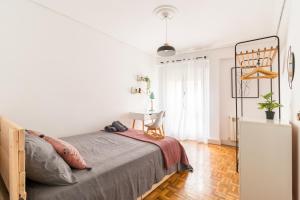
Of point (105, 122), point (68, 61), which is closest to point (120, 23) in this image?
point (68, 61)

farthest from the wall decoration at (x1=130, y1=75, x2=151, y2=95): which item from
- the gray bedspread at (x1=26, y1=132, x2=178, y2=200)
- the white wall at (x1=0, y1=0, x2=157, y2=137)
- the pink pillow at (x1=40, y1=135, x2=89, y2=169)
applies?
the pink pillow at (x1=40, y1=135, x2=89, y2=169)

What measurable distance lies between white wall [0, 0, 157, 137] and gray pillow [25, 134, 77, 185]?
1359 millimetres

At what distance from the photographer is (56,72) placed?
2629mm

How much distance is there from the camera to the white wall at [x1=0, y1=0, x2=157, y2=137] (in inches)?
84.9

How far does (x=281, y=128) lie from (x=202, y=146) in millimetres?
2716

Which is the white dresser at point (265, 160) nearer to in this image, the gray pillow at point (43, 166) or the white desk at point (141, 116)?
the gray pillow at point (43, 166)

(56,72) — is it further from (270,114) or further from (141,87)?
(270,114)

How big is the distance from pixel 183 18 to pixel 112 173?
2.56 meters

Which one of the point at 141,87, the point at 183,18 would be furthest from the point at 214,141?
the point at 183,18

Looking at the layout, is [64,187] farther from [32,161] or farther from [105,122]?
[105,122]

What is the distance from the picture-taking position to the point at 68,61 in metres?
2.79

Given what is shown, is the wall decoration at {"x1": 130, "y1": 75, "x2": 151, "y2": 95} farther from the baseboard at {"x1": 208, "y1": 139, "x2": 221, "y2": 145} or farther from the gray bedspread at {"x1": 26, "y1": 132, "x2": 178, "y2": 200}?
the baseboard at {"x1": 208, "y1": 139, "x2": 221, "y2": 145}

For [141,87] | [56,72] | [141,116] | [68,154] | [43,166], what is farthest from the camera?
[141,87]

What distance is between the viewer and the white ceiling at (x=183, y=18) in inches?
90.2
